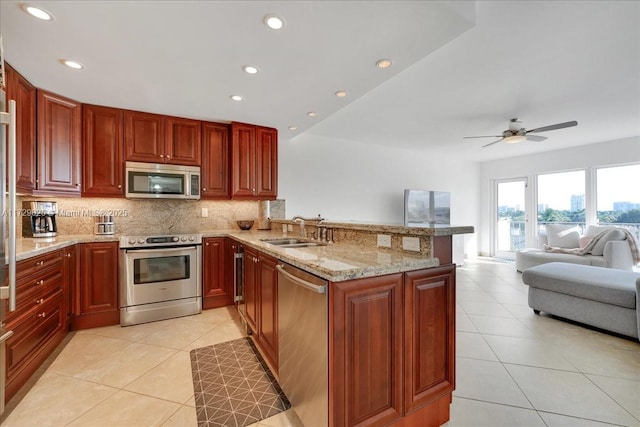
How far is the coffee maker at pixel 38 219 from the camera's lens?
2678mm

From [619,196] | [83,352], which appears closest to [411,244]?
[83,352]

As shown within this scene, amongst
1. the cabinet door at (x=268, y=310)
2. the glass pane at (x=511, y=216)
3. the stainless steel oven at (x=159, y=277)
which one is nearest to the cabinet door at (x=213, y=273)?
the stainless steel oven at (x=159, y=277)

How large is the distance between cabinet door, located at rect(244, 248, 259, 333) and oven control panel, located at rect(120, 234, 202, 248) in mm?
922

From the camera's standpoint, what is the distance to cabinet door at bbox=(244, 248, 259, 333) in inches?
85.3

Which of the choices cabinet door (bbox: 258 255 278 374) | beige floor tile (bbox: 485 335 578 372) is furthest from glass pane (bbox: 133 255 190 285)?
beige floor tile (bbox: 485 335 578 372)

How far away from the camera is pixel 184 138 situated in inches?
131

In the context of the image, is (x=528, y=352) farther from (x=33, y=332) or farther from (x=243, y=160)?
(x=33, y=332)

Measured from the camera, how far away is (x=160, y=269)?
2924 millimetres

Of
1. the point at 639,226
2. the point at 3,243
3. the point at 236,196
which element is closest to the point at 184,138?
the point at 236,196

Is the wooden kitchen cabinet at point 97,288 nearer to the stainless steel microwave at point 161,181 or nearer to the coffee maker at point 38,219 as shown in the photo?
the coffee maker at point 38,219

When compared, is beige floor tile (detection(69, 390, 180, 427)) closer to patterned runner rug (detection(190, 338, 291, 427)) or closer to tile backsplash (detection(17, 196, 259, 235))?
Answer: patterned runner rug (detection(190, 338, 291, 427))

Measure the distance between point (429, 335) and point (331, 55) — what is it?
1.91m

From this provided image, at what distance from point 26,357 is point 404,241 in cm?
262

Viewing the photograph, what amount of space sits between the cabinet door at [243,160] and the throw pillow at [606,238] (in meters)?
5.49
